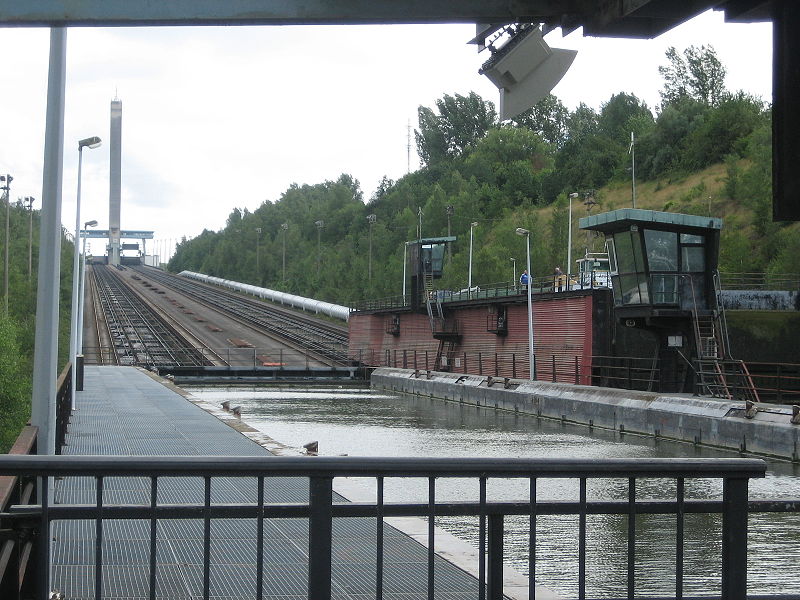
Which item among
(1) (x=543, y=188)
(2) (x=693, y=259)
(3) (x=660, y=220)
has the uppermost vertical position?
(1) (x=543, y=188)

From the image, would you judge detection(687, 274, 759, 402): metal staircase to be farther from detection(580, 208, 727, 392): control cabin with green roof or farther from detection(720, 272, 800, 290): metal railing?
detection(720, 272, 800, 290): metal railing

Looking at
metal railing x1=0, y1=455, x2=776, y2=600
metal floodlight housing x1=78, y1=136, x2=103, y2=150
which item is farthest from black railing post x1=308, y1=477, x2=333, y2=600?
metal floodlight housing x1=78, y1=136, x2=103, y2=150

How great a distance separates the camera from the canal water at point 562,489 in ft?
35.6

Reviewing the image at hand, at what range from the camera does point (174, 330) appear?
2749 inches

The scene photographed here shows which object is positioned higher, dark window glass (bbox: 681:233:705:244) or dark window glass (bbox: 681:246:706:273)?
dark window glass (bbox: 681:233:705:244)

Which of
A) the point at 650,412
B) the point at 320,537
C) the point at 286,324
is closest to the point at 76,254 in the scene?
the point at 650,412

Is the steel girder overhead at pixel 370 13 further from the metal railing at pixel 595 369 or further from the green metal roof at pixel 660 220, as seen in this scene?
the green metal roof at pixel 660 220

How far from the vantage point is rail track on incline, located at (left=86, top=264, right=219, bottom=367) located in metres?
56.0

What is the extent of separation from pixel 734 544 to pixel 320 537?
199 centimetres

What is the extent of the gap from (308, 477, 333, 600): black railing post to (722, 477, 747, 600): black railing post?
190 cm

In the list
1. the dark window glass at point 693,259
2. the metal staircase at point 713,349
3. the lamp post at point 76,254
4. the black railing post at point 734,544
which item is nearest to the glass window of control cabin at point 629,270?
the dark window glass at point 693,259

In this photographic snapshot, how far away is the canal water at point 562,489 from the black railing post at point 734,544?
405 centimetres

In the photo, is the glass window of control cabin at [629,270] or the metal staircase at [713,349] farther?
the glass window of control cabin at [629,270]

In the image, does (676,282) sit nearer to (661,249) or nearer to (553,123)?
(661,249)
